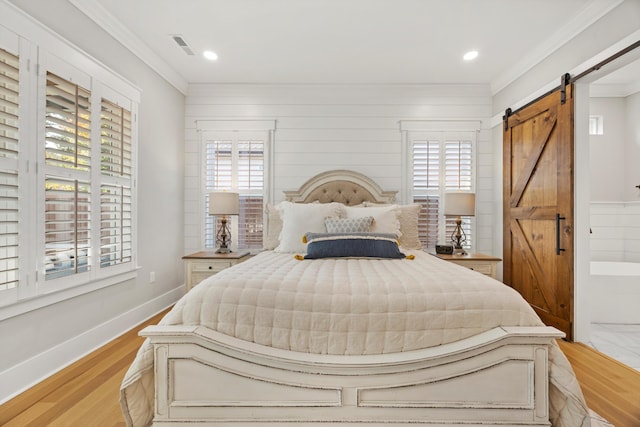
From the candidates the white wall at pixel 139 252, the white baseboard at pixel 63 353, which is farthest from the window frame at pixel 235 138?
the white baseboard at pixel 63 353

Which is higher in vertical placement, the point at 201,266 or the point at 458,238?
the point at 458,238

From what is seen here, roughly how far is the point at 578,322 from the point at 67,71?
4459 millimetres

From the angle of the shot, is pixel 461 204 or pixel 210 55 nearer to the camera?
pixel 210 55

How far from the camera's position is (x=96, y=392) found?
1.99 m

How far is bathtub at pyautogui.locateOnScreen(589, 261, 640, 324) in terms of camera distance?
125 inches

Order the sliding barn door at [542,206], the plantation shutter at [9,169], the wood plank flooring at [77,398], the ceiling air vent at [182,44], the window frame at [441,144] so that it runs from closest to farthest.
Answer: the wood plank flooring at [77,398] → the plantation shutter at [9,169] → the sliding barn door at [542,206] → the ceiling air vent at [182,44] → the window frame at [441,144]

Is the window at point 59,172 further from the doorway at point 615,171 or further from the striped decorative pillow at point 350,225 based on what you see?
the doorway at point 615,171

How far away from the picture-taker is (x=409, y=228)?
3.35 meters

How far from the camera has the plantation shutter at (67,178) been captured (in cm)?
216

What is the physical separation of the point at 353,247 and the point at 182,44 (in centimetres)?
259

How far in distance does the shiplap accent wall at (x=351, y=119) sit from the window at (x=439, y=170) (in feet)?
0.51

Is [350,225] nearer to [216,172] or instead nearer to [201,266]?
[201,266]

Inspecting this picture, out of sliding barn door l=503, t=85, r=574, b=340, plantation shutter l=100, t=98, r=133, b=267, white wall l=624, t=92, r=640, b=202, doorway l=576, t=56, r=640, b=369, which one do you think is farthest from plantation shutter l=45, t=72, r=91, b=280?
white wall l=624, t=92, r=640, b=202

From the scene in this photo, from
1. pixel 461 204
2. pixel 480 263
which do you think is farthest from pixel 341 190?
pixel 480 263
